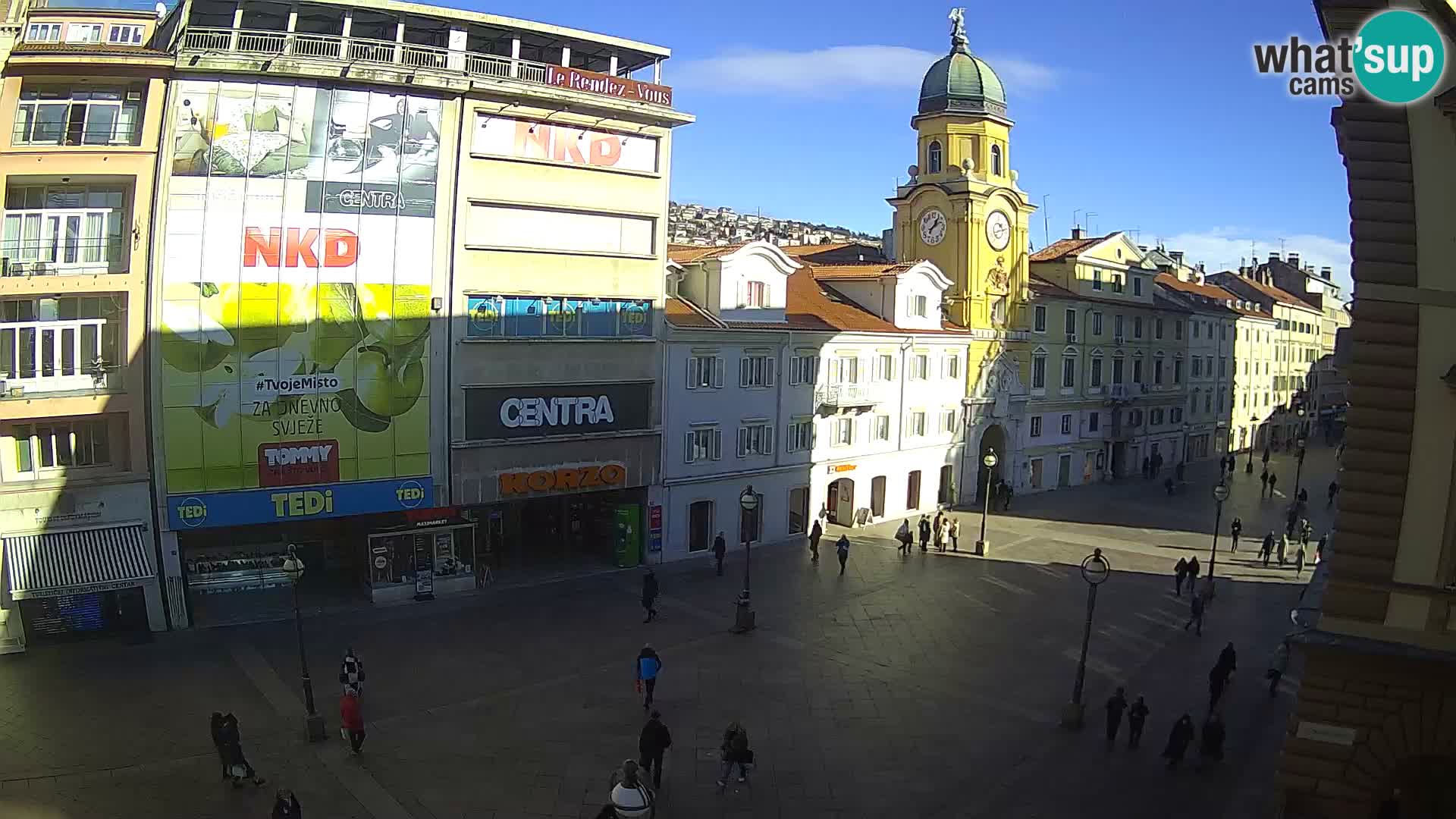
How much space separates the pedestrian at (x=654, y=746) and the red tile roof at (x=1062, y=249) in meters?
47.0

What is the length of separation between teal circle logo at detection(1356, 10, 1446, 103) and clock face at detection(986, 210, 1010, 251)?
3729 centimetres

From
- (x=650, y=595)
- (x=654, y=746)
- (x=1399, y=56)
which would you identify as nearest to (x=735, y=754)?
(x=654, y=746)

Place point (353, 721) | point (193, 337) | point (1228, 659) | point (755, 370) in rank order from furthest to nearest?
point (755, 370)
point (193, 337)
point (1228, 659)
point (353, 721)

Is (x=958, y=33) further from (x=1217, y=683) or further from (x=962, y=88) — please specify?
(x=1217, y=683)

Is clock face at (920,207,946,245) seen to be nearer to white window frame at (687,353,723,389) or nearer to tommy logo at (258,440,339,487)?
white window frame at (687,353,723,389)

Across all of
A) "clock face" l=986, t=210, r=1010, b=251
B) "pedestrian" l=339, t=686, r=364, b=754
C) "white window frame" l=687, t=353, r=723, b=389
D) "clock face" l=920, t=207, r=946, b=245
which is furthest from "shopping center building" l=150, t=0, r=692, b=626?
"clock face" l=986, t=210, r=1010, b=251

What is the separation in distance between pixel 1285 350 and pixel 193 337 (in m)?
89.5

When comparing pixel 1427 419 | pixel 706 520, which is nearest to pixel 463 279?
pixel 706 520

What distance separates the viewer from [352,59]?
28.0 metres

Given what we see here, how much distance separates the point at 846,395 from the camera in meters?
42.1

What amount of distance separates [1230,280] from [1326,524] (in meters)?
47.7

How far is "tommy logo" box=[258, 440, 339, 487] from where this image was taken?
27.4 m

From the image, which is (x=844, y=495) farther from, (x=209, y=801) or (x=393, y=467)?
(x=209, y=801)

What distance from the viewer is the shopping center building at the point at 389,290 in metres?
26.6
